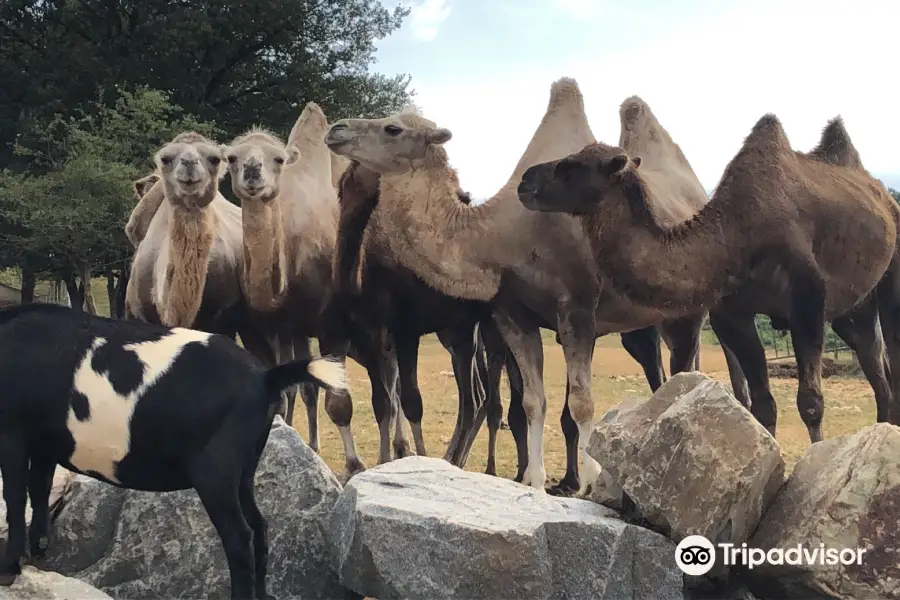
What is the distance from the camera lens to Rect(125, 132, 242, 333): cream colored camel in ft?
21.5

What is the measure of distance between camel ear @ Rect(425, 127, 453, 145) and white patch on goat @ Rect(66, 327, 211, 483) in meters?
3.23

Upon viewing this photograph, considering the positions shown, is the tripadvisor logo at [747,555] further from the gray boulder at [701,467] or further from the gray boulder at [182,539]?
the gray boulder at [182,539]

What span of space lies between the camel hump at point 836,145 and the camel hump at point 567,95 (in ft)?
6.64

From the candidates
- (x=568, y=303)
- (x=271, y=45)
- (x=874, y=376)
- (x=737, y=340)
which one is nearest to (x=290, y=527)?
(x=568, y=303)

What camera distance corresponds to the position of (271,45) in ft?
73.4

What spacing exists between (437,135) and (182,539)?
3441mm

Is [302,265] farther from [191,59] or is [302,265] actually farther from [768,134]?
[191,59]

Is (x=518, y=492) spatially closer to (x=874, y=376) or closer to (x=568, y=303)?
(x=568, y=303)

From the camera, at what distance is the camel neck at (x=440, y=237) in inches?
258

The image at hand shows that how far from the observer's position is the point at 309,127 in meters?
8.91

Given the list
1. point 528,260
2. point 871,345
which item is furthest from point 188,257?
point 871,345

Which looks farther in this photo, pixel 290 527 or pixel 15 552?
pixel 290 527

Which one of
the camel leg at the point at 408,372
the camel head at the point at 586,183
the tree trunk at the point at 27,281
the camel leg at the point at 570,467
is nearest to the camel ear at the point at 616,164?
the camel head at the point at 586,183

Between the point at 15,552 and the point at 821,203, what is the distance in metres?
5.66
